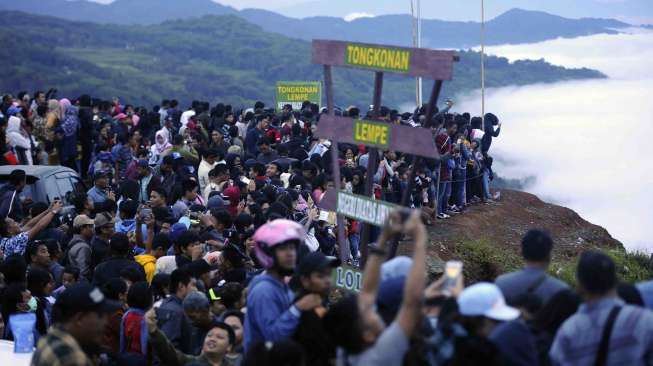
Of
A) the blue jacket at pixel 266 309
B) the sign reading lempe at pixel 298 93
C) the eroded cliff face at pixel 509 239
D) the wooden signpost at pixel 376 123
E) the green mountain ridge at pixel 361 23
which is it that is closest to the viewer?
the blue jacket at pixel 266 309

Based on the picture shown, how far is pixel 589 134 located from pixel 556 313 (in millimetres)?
86440

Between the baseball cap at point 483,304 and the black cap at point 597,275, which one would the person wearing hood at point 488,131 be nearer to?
the black cap at point 597,275

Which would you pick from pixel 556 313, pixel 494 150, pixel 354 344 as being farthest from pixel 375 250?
pixel 494 150

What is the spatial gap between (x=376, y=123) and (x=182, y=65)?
85665mm

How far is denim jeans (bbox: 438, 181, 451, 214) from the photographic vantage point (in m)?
20.3

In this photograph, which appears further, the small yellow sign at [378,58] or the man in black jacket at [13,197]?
the man in black jacket at [13,197]

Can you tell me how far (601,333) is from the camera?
5.99 m

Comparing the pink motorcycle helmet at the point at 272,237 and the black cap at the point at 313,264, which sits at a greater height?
the pink motorcycle helmet at the point at 272,237

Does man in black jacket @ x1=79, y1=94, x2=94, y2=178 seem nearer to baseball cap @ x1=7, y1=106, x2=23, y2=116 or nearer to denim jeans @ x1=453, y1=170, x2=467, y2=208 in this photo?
baseball cap @ x1=7, y1=106, x2=23, y2=116

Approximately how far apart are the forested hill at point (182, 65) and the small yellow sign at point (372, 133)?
199 feet

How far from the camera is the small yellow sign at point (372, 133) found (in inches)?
361

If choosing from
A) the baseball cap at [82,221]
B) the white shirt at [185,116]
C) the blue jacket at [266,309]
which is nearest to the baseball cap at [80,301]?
the blue jacket at [266,309]

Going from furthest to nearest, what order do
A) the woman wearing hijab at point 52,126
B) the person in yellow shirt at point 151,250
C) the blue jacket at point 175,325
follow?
the woman wearing hijab at point 52,126 → the person in yellow shirt at point 151,250 → the blue jacket at point 175,325

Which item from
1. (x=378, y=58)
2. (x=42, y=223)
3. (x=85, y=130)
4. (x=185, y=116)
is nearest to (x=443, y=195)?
(x=185, y=116)
